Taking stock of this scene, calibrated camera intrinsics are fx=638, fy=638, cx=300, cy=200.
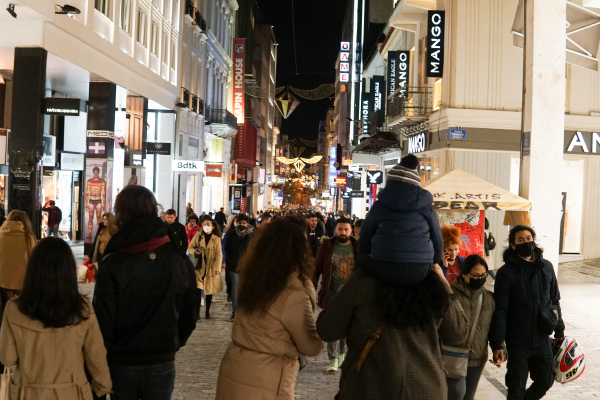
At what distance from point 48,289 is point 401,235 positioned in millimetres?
1913

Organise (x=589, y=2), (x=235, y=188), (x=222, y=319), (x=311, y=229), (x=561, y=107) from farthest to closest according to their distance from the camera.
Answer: (x=235, y=188)
(x=311, y=229)
(x=222, y=319)
(x=589, y=2)
(x=561, y=107)

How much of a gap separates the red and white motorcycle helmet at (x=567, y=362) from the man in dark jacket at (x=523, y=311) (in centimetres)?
8

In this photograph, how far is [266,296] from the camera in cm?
357

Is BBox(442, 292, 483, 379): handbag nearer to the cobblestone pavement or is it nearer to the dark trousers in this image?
the dark trousers

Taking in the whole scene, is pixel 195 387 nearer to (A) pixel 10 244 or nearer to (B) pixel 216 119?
(A) pixel 10 244

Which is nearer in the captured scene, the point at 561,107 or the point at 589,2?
the point at 561,107

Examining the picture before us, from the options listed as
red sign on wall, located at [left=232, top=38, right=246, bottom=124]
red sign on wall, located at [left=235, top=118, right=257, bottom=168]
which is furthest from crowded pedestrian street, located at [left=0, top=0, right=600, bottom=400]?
red sign on wall, located at [left=235, top=118, right=257, bottom=168]

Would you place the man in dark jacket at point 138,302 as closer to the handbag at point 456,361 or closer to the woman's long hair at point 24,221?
the handbag at point 456,361

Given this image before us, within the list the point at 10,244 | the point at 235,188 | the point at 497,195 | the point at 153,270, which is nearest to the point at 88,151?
the point at 10,244

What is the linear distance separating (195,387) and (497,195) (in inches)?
207

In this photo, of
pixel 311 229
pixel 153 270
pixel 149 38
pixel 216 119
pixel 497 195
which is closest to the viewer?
pixel 153 270

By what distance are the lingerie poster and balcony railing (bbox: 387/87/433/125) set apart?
1009cm

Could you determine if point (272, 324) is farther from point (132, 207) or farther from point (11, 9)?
point (11, 9)

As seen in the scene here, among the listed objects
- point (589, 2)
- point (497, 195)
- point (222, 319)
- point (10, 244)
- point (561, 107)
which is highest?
point (589, 2)
